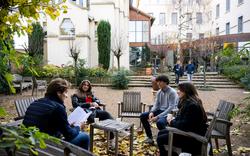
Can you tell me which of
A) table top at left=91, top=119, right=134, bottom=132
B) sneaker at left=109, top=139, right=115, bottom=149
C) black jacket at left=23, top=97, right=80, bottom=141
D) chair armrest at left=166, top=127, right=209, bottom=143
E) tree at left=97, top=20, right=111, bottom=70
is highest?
tree at left=97, top=20, right=111, bottom=70

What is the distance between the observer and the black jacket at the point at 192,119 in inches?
183

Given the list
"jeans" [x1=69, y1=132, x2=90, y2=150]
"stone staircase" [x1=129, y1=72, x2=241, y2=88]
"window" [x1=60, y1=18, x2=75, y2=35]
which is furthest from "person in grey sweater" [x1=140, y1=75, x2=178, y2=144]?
"window" [x1=60, y1=18, x2=75, y2=35]

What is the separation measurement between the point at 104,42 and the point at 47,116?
22124mm

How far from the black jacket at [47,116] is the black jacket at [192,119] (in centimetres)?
190

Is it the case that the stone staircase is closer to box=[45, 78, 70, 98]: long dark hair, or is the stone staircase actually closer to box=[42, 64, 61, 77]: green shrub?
box=[42, 64, 61, 77]: green shrub

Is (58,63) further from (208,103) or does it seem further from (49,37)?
(208,103)

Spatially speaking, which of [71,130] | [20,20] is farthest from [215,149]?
[20,20]

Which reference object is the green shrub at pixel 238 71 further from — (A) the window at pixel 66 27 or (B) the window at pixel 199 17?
(B) the window at pixel 199 17

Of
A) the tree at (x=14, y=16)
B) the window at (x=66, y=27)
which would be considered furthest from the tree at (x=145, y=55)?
the tree at (x=14, y=16)

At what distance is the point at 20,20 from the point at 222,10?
122ft

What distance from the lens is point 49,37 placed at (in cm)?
2578

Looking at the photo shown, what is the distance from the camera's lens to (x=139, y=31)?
3684 centimetres

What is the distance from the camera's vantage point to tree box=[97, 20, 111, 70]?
25.8 metres

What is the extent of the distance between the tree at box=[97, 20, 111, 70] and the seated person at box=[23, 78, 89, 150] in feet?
70.5
